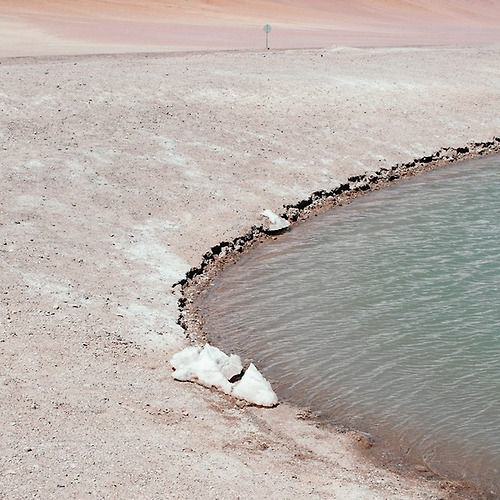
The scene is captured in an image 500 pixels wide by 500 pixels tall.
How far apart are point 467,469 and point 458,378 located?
2051mm

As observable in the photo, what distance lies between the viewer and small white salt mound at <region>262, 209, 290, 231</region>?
673 inches

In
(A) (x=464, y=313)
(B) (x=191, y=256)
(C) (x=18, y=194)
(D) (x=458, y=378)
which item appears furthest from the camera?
(C) (x=18, y=194)

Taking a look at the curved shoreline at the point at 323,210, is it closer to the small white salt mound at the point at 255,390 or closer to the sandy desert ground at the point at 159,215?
the sandy desert ground at the point at 159,215

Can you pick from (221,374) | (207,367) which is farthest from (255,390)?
(207,367)

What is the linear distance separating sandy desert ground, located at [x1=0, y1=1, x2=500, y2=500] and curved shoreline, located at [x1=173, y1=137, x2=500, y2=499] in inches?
7.9

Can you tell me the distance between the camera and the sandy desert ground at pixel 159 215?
8.87 m

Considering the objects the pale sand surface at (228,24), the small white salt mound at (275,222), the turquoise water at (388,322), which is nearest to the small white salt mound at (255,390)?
the turquoise water at (388,322)

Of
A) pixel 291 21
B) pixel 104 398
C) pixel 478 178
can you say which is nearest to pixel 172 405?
pixel 104 398

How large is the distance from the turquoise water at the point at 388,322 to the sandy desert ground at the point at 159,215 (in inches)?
30.5

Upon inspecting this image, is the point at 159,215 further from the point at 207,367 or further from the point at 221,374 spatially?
the point at 221,374

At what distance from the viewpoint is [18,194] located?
16344mm

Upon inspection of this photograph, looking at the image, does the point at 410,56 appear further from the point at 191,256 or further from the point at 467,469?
the point at 467,469

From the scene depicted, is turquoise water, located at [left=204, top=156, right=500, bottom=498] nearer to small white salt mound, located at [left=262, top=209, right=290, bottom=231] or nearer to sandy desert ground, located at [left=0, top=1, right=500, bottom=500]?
small white salt mound, located at [left=262, top=209, right=290, bottom=231]

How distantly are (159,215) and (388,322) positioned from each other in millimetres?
5522
